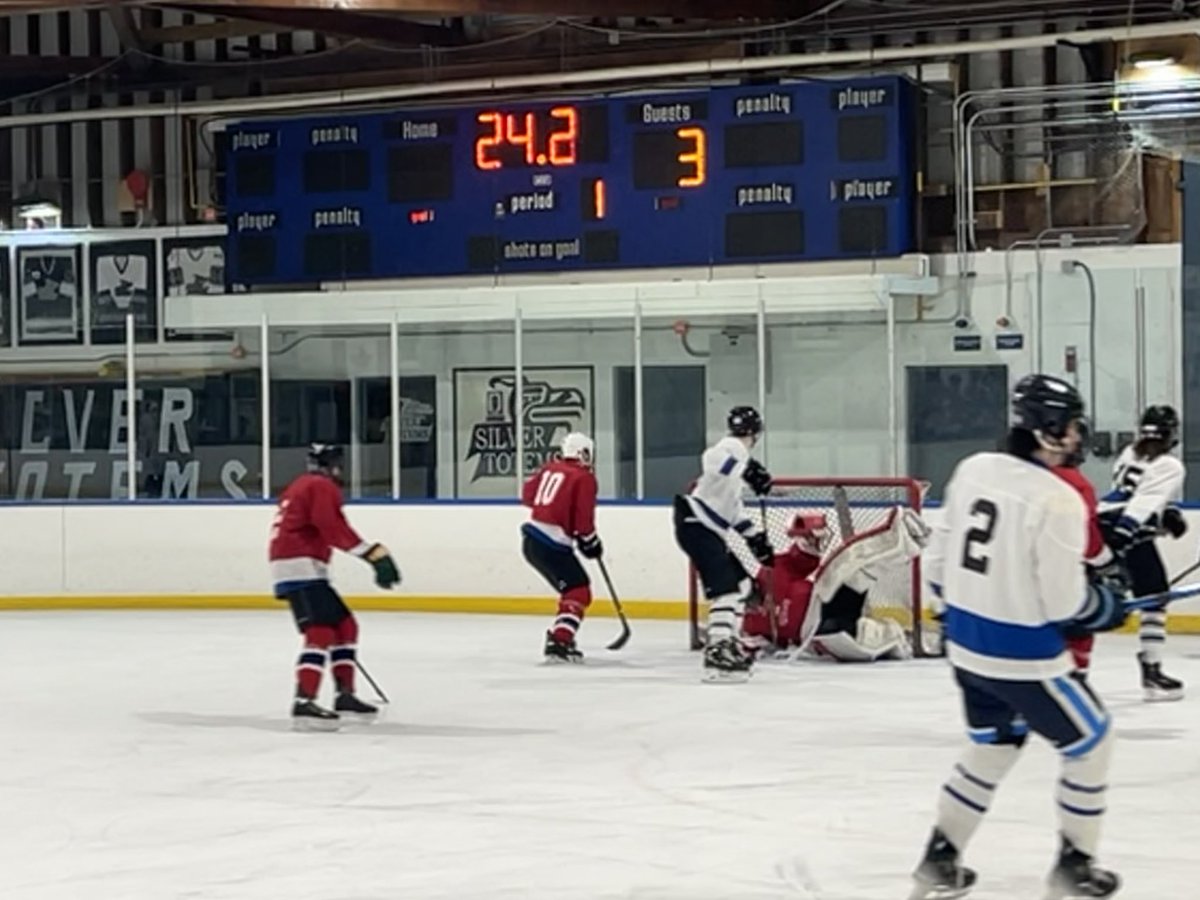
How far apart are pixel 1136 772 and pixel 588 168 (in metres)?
7.35

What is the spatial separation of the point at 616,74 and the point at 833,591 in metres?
6.05

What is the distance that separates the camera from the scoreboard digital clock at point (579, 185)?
12.4 metres

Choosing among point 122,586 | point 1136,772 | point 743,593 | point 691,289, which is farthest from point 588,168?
point 1136,772

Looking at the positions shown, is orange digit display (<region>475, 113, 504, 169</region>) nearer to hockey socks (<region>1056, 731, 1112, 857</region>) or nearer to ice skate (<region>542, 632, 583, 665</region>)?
ice skate (<region>542, 632, 583, 665</region>)

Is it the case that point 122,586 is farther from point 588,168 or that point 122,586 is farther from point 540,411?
point 588,168

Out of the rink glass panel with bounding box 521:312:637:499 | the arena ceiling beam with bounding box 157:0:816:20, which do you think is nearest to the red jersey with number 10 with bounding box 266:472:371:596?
the rink glass panel with bounding box 521:312:637:499

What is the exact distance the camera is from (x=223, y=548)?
11.9m

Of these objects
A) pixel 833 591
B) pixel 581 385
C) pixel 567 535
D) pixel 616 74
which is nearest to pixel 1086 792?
pixel 833 591

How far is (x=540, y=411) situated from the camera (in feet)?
40.4

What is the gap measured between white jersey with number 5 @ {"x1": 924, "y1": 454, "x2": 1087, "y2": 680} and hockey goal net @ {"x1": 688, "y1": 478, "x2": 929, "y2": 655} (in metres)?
4.92

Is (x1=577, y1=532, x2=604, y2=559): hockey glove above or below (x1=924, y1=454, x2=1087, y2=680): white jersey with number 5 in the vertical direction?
below

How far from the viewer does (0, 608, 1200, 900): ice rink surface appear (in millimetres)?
4852

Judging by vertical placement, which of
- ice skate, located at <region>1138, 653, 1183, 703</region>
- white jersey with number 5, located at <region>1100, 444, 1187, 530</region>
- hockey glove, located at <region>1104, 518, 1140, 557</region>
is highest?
white jersey with number 5, located at <region>1100, 444, 1187, 530</region>

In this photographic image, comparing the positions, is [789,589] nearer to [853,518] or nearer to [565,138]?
[853,518]
